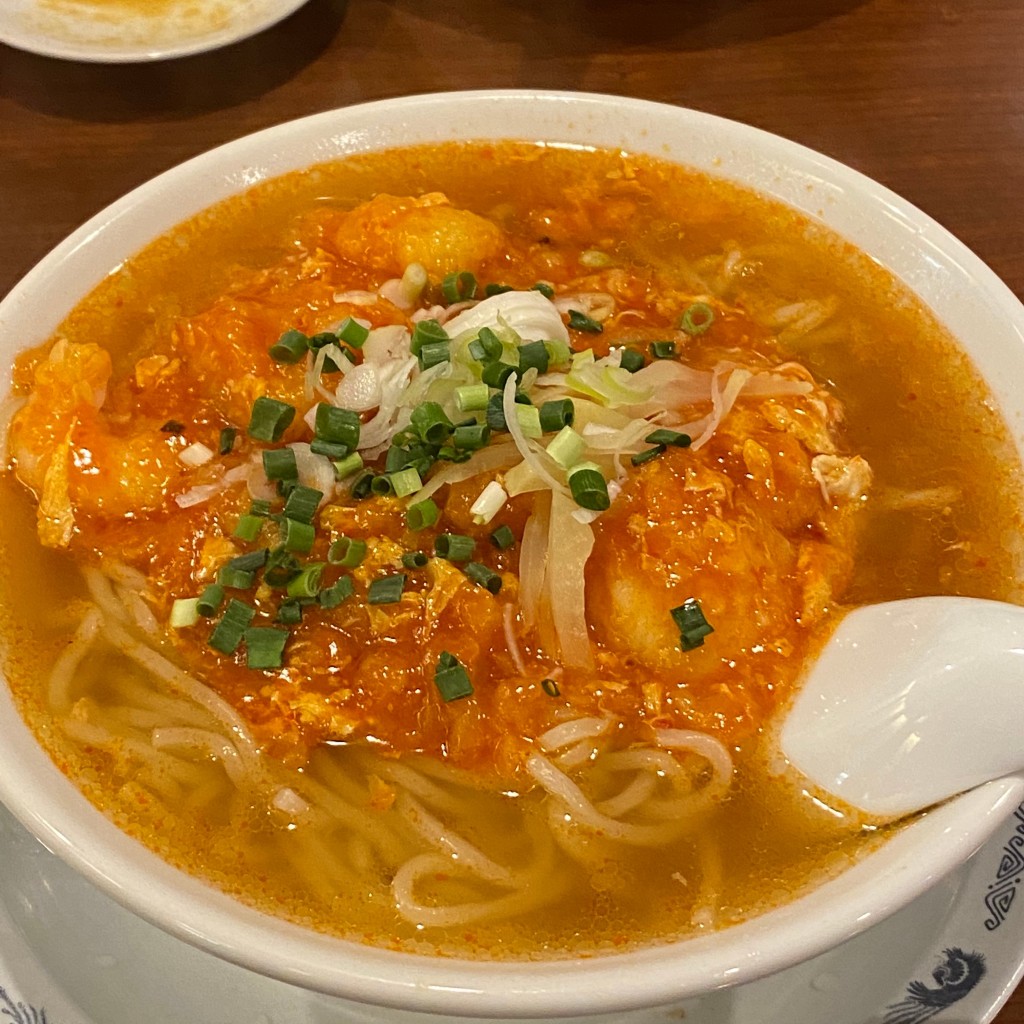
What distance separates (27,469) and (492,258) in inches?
47.6

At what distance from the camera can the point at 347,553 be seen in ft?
5.71

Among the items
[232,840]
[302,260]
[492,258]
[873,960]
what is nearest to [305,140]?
[302,260]

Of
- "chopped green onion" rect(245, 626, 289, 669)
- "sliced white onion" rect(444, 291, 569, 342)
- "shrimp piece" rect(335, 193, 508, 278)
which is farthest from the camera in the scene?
"shrimp piece" rect(335, 193, 508, 278)

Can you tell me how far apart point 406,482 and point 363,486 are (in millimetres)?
108

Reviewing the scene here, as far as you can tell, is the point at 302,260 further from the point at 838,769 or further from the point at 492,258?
the point at 838,769

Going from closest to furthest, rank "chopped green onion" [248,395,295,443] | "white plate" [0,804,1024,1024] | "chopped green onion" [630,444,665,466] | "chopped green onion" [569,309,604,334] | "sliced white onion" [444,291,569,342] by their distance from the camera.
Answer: "white plate" [0,804,1024,1024] < "chopped green onion" [630,444,665,466] < "chopped green onion" [248,395,295,443] < "sliced white onion" [444,291,569,342] < "chopped green onion" [569,309,604,334]

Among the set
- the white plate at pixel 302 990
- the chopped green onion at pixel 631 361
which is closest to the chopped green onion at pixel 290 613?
the white plate at pixel 302 990

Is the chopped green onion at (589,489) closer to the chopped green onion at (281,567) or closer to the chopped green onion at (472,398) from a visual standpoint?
the chopped green onion at (472,398)

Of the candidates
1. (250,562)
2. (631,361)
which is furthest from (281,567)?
(631,361)

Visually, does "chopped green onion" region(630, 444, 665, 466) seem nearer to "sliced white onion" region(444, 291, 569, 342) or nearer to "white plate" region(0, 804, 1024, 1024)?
"sliced white onion" region(444, 291, 569, 342)

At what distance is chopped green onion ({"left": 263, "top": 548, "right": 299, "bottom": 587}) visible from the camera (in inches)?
70.1

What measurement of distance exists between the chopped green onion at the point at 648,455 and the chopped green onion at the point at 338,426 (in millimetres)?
560

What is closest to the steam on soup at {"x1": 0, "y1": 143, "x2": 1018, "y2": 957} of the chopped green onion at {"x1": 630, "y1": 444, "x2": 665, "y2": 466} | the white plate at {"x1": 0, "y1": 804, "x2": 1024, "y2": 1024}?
the chopped green onion at {"x1": 630, "y1": 444, "x2": 665, "y2": 466}

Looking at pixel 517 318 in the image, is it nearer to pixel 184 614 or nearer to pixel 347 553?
pixel 347 553
